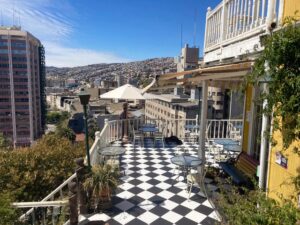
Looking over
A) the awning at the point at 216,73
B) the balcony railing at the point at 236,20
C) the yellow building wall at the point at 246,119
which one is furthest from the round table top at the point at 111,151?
the balcony railing at the point at 236,20

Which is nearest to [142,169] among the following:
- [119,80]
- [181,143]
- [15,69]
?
[181,143]

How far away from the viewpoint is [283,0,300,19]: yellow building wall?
2.78 m

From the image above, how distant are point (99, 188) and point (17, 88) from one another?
62.1 m

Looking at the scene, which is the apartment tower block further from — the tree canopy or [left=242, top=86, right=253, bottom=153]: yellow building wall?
the tree canopy

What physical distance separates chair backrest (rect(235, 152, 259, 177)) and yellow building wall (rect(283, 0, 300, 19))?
10.6 feet

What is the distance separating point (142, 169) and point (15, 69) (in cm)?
6262

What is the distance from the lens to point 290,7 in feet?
9.36

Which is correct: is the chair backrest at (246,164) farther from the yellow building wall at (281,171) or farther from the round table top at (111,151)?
the round table top at (111,151)

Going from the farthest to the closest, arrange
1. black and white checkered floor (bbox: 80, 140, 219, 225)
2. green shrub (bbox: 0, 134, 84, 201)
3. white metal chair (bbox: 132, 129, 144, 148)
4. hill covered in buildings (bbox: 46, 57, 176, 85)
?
hill covered in buildings (bbox: 46, 57, 176, 85) → white metal chair (bbox: 132, 129, 144, 148) → green shrub (bbox: 0, 134, 84, 201) → black and white checkered floor (bbox: 80, 140, 219, 225)

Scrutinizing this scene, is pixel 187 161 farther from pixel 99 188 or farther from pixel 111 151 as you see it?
pixel 111 151

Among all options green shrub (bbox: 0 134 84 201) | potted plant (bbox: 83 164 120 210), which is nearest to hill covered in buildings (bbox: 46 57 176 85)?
green shrub (bbox: 0 134 84 201)

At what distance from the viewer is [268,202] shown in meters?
1.99

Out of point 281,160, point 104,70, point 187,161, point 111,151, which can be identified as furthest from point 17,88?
point 104,70

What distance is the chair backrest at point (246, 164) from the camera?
495cm
